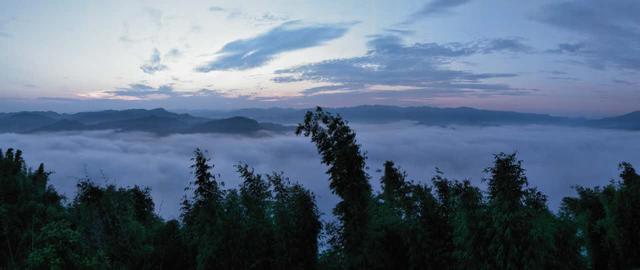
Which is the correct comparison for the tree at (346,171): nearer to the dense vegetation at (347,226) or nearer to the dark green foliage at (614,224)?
the dense vegetation at (347,226)

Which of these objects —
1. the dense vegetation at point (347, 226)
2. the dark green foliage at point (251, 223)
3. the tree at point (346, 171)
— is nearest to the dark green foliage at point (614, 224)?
the dense vegetation at point (347, 226)

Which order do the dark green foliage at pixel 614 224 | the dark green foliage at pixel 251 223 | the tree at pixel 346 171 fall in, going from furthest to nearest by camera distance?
the dark green foliage at pixel 614 224, the tree at pixel 346 171, the dark green foliage at pixel 251 223

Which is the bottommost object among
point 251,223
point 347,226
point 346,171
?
point 347,226

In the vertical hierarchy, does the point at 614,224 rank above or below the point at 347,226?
below

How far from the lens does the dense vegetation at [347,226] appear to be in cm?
2211

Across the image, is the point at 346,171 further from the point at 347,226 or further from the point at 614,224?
the point at 614,224

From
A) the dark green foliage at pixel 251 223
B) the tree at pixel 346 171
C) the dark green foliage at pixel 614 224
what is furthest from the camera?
the dark green foliage at pixel 614 224

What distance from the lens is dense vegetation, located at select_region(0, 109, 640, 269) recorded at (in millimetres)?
22109

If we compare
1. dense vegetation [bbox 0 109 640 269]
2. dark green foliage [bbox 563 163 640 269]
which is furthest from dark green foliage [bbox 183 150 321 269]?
dark green foliage [bbox 563 163 640 269]

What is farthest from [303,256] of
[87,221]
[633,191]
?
[633,191]

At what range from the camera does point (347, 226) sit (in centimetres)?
2953

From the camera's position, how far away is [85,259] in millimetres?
16578

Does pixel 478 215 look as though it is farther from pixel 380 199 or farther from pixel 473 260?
pixel 380 199

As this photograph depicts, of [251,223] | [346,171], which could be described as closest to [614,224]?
[346,171]
